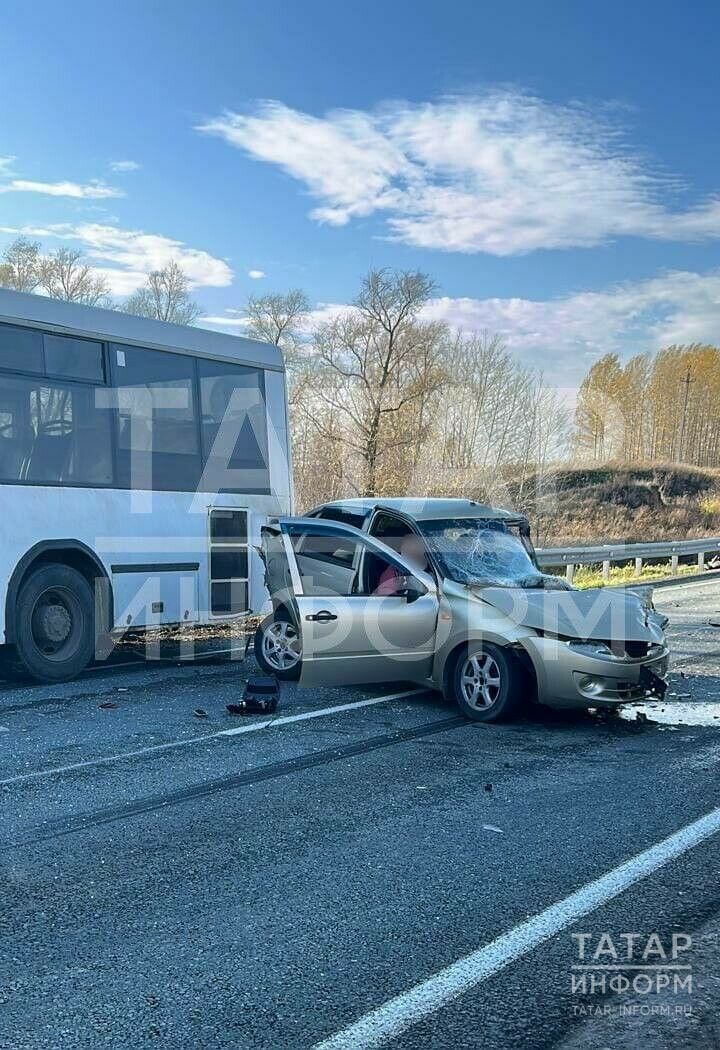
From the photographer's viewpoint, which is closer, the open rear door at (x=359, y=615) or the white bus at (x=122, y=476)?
the open rear door at (x=359, y=615)

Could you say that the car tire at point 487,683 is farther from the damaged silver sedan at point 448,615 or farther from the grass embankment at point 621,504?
the grass embankment at point 621,504

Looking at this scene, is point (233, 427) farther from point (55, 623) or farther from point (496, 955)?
point (496, 955)

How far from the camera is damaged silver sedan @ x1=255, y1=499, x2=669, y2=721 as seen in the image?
7.78 meters

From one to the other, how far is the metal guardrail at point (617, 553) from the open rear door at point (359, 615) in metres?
10.5

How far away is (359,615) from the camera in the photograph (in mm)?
8711

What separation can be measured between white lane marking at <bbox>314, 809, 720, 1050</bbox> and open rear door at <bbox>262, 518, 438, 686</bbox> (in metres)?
3.58

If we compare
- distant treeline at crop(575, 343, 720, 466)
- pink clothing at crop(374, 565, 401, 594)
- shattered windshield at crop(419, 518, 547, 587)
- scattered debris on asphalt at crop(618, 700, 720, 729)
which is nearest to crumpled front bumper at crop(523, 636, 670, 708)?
scattered debris on asphalt at crop(618, 700, 720, 729)

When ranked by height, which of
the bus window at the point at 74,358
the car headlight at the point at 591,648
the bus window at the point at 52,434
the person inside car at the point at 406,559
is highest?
the bus window at the point at 74,358

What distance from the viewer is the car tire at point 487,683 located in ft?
26.0

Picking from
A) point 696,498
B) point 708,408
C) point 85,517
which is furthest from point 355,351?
point 708,408

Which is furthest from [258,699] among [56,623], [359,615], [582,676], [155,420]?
[155,420]

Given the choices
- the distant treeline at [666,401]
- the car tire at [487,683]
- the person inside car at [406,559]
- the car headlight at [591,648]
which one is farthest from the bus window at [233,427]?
the distant treeline at [666,401]

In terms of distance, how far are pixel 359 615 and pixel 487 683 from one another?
4.27 ft

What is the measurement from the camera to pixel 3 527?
9641mm
